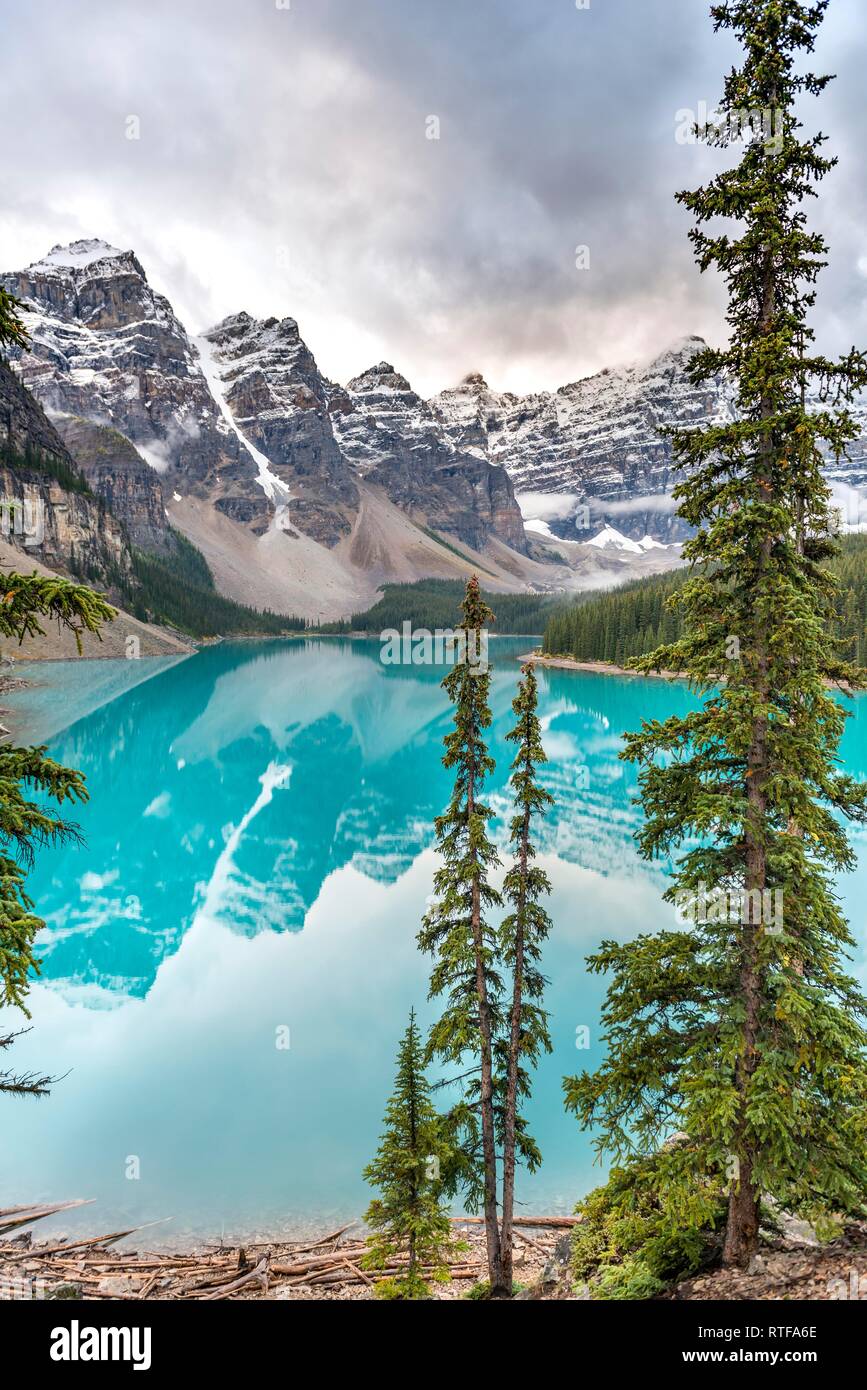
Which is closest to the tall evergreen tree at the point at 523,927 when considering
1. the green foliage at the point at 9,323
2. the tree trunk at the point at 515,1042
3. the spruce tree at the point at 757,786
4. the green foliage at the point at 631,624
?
the tree trunk at the point at 515,1042

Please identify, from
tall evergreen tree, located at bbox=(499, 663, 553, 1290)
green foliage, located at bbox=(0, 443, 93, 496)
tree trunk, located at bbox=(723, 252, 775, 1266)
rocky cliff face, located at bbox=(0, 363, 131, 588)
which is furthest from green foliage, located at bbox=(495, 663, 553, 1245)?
green foliage, located at bbox=(0, 443, 93, 496)

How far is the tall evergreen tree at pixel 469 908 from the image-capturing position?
11125 mm

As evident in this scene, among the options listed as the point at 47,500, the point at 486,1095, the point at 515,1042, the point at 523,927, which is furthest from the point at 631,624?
the point at 47,500

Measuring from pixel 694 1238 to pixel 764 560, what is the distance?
8.19 metres

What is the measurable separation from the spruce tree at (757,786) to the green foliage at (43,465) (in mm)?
154456

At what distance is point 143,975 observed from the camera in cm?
2325

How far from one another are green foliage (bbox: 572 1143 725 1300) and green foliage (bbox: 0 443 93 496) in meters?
157

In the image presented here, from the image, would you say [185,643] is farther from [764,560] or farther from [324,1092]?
[764,560]

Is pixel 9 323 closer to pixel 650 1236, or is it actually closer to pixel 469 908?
pixel 469 908

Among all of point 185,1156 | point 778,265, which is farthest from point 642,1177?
point 185,1156

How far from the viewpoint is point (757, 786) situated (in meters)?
7.58

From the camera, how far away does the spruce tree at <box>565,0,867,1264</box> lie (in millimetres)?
6930

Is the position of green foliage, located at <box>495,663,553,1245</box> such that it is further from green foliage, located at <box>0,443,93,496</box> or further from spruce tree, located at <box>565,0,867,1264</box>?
green foliage, located at <box>0,443,93,496</box>

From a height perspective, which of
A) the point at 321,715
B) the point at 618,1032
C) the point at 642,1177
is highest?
the point at 321,715
